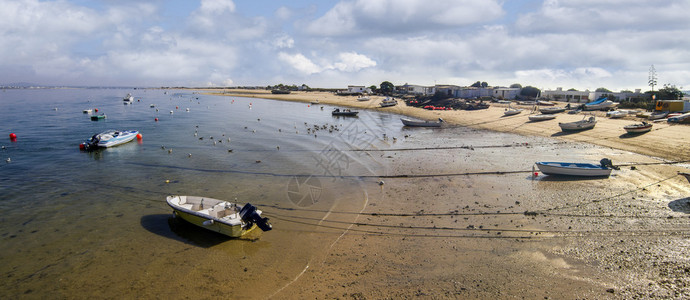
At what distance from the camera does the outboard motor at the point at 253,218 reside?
1408 cm

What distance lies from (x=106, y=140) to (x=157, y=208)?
22229 millimetres

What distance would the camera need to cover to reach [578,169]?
2214cm

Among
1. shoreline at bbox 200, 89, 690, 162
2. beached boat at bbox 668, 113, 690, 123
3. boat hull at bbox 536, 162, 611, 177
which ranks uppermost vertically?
beached boat at bbox 668, 113, 690, 123

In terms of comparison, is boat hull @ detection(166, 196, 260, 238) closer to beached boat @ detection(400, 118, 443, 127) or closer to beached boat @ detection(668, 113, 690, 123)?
beached boat @ detection(400, 118, 443, 127)

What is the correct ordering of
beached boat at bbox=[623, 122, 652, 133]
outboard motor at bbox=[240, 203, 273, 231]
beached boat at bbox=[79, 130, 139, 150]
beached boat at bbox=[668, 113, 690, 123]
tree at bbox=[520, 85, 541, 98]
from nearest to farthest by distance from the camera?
outboard motor at bbox=[240, 203, 273, 231] < beached boat at bbox=[79, 130, 139, 150] < beached boat at bbox=[623, 122, 652, 133] < beached boat at bbox=[668, 113, 690, 123] < tree at bbox=[520, 85, 541, 98]

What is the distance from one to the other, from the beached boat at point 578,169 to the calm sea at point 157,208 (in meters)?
11.7

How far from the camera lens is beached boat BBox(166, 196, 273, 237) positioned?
14174 mm

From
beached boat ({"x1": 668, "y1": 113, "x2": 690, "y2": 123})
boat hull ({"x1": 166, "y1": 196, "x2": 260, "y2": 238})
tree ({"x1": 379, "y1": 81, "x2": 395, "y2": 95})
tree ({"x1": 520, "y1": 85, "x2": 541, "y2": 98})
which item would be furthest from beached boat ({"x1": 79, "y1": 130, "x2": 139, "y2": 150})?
tree ({"x1": 379, "y1": 81, "x2": 395, "y2": 95})

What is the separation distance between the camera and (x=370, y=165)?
27078 mm

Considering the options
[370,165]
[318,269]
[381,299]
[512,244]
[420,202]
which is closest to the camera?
[381,299]

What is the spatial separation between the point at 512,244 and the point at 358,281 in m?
6.87

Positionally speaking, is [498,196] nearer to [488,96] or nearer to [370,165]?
[370,165]

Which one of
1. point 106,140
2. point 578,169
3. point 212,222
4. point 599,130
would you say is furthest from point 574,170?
point 106,140

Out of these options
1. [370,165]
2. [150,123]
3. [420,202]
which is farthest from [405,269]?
[150,123]
